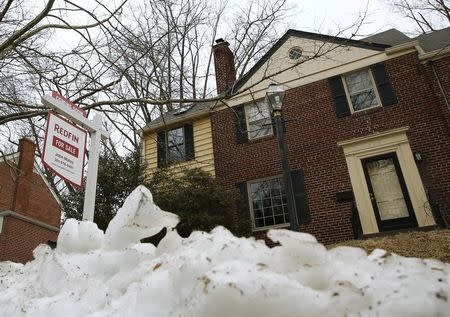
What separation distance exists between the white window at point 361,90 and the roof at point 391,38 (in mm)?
1196

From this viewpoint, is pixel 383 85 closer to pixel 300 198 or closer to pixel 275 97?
pixel 300 198

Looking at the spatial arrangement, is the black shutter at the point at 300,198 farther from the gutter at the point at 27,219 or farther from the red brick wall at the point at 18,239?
the gutter at the point at 27,219

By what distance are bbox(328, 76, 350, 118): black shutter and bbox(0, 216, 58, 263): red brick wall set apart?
1241 centimetres

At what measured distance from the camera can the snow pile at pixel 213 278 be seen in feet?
2.02

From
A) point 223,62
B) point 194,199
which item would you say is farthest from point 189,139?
point 194,199

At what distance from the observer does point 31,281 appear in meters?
1.13

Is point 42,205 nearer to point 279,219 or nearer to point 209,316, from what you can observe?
point 279,219

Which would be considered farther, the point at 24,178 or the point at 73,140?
the point at 24,178

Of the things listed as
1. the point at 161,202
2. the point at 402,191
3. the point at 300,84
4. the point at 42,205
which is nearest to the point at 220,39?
the point at 300,84

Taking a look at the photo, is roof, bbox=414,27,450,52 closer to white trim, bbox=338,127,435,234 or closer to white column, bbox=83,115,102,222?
white trim, bbox=338,127,435,234

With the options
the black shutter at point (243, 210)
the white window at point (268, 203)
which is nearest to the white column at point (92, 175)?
the black shutter at point (243, 210)

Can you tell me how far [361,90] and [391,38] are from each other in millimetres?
2828

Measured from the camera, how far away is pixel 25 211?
16703 mm

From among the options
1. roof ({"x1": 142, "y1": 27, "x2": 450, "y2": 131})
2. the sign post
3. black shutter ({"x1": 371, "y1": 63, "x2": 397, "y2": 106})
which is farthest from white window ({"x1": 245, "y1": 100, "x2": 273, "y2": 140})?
the sign post
